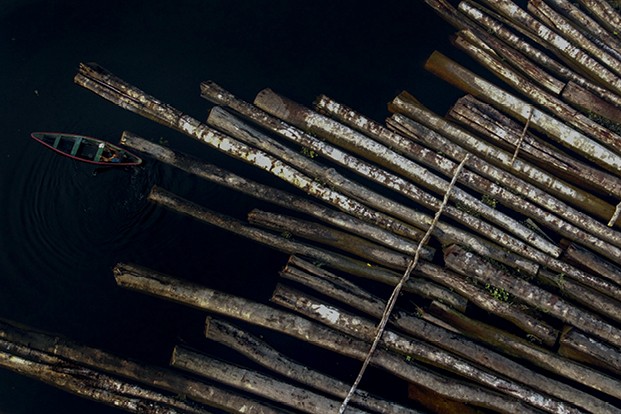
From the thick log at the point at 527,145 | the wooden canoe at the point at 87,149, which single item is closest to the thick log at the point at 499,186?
the thick log at the point at 527,145

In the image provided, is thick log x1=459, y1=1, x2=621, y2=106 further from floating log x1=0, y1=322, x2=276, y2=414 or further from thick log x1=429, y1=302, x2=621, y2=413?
floating log x1=0, y1=322, x2=276, y2=414

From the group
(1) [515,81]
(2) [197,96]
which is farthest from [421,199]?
(2) [197,96]

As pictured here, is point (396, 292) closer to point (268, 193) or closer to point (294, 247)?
point (294, 247)

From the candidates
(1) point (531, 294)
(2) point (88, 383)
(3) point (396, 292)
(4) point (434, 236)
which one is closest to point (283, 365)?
(3) point (396, 292)

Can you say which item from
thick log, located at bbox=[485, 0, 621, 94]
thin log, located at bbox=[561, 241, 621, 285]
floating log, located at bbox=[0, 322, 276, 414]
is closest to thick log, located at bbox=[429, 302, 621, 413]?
thin log, located at bbox=[561, 241, 621, 285]

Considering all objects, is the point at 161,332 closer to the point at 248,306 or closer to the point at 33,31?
the point at 248,306
